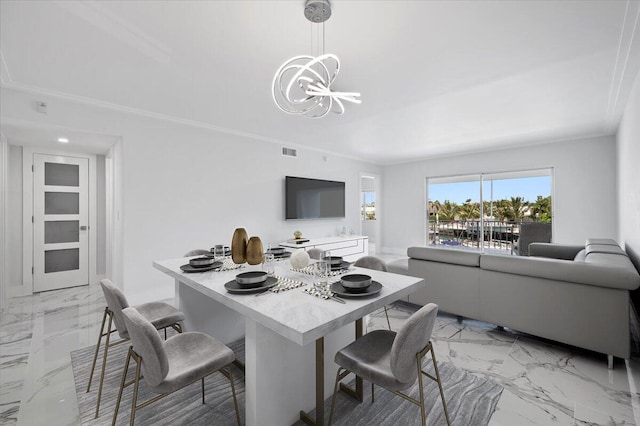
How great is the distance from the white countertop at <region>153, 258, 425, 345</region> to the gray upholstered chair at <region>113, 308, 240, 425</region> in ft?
0.97

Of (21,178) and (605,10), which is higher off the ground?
(605,10)

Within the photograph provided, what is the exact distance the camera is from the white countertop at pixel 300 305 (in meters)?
1.10

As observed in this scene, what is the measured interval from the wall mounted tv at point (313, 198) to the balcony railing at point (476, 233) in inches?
104

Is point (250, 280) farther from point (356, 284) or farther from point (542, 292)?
point (542, 292)

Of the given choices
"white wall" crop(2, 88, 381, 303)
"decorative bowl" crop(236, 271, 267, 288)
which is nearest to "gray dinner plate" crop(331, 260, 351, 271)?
"decorative bowl" crop(236, 271, 267, 288)

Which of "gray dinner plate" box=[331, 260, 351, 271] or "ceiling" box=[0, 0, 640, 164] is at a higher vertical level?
"ceiling" box=[0, 0, 640, 164]

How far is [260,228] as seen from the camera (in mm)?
5012

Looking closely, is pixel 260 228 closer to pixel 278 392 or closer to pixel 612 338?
pixel 278 392

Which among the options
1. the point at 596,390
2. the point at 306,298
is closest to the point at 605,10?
the point at 596,390

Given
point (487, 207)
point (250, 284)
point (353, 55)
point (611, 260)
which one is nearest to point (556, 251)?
point (611, 260)

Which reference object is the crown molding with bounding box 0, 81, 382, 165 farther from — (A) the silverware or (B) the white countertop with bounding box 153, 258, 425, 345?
(A) the silverware

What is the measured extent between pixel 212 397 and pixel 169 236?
102 inches

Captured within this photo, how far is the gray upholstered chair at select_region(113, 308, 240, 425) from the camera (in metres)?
1.20

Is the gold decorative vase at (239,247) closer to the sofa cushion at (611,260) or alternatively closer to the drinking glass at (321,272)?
the drinking glass at (321,272)
